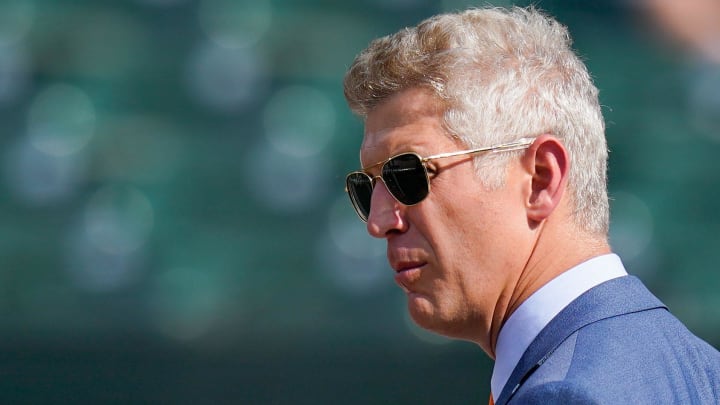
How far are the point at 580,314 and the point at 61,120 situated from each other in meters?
4.27

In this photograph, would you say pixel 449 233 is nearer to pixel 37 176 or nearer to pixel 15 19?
pixel 37 176

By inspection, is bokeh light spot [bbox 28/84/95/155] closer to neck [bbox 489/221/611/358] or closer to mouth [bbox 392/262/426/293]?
mouth [bbox 392/262/426/293]

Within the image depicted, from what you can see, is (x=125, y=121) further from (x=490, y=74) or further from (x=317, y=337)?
(x=490, y=74)

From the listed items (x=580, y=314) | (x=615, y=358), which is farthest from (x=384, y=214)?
(x=615, y=358)

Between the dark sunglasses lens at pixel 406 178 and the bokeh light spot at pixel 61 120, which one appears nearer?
the dark sunglasses lens at pixel 406 178

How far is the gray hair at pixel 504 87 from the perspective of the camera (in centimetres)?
145

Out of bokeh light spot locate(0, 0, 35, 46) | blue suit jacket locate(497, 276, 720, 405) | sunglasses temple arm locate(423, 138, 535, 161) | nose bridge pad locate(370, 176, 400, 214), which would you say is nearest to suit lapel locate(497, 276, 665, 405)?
blue suit jacket locate(497, 276, 720, 405)

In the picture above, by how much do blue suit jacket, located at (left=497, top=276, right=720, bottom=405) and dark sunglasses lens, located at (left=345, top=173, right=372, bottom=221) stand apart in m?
0.45

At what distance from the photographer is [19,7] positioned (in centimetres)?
516

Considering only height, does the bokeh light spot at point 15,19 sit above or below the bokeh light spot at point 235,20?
below

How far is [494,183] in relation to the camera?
1440 mm

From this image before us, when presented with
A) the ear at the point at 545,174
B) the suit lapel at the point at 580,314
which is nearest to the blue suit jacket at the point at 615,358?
the suit lapel at the point at 580,314

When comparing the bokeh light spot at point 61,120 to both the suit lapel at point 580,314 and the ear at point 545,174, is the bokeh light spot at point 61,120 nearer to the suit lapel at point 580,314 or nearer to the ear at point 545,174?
the ear at point 545,174

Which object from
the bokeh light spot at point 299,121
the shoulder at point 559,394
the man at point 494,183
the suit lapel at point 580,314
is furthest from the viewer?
the bokeh light spot at point 299,121
